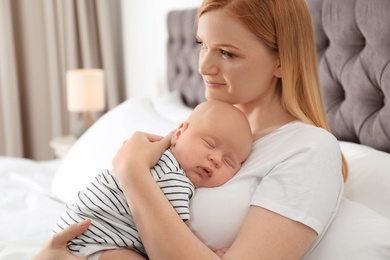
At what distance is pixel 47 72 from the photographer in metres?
3.93

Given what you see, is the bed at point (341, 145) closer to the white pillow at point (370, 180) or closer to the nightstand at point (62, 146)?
the white pillow at point (370, 180)

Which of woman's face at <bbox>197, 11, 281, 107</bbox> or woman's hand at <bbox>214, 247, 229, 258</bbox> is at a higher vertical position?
woman's face at <bbox>197, 11, 281, 107</bbox>

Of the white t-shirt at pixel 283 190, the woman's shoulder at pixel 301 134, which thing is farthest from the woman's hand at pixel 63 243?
the woman's shoulder at pixel 301 134

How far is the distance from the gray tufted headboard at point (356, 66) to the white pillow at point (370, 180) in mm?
144

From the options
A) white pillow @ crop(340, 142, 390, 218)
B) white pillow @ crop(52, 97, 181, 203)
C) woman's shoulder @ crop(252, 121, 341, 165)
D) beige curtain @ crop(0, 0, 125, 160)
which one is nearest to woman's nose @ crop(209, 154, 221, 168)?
woman's shoulder @ crop(252, 121, 341, 165)

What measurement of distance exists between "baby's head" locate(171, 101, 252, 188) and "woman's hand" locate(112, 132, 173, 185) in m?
0.04

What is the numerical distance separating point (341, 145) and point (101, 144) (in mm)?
951

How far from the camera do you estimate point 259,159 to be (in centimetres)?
117

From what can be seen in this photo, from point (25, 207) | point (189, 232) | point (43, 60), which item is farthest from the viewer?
point (43, 60)

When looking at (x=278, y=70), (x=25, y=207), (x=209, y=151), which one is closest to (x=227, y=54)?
(x=278, y=70)

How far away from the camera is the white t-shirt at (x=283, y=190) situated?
1046mm

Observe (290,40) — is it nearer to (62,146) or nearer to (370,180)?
(370,180)

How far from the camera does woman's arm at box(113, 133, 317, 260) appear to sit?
1011 mm

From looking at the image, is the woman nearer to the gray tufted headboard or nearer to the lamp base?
the gray tufted headboard
